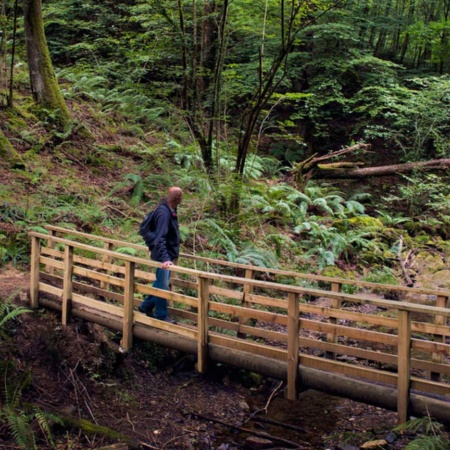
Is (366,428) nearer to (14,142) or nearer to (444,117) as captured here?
(14,142)

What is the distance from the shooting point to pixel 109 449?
521 cm

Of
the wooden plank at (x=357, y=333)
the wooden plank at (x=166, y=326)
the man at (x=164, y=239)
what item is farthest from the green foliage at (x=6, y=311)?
the wooden plank at (x=357, y=333)

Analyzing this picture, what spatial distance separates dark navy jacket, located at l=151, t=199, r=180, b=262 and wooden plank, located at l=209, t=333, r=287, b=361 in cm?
120

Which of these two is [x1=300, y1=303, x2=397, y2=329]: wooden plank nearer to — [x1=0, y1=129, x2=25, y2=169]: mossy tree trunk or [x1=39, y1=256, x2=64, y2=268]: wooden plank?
[x1=39, y1=256, x2=64, y2=268]: wooden plank

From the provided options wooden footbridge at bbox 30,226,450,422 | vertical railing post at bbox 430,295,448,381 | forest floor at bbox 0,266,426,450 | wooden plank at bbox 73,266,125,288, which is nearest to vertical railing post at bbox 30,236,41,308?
wooden footbridge at bbox 30,226,450,422

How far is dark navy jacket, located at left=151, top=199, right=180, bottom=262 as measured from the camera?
596 cm

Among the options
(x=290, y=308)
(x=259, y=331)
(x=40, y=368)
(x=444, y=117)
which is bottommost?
(x=40, y=368)

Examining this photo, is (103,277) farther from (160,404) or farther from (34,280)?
(160,404)

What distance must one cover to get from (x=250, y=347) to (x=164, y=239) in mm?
1717

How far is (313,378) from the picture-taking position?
5.24 meters

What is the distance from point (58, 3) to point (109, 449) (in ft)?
64.9

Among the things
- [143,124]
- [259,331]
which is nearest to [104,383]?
[259,331]

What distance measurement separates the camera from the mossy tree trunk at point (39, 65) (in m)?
13.0

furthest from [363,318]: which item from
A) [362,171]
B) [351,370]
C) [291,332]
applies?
[362,171]
